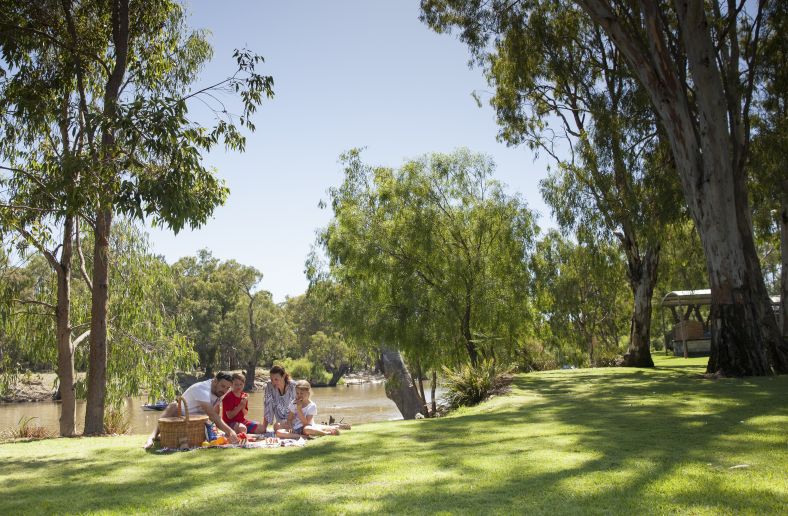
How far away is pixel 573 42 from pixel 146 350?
13.6m

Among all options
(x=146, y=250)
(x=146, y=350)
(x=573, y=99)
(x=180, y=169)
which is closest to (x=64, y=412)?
(x=146, y=350)

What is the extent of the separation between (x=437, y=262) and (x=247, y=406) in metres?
10.1

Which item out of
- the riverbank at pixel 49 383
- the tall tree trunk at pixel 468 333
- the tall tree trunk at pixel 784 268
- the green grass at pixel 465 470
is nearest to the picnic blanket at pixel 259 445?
the green grass at pixel 465 470

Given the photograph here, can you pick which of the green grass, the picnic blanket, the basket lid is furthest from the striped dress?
the basket lid

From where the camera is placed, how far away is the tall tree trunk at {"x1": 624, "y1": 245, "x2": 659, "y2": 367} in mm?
17141

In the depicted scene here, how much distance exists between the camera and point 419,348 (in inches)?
658

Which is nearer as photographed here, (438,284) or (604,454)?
(604,454)

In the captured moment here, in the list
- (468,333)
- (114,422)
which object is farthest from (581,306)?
(114,422)

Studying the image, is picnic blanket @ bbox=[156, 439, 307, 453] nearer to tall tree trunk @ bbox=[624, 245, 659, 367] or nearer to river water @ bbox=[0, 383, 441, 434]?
tall tree trunk @ bbox=[624, 245, 659, 367]

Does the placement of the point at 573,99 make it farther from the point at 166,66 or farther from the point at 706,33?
the point at 166,66

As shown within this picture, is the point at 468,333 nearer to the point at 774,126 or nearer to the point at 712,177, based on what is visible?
the point at 712,177

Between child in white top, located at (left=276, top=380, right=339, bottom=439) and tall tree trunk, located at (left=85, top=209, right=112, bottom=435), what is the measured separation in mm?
4332

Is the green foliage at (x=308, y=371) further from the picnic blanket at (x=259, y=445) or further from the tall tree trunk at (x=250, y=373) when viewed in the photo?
the picnic blanket at (x=259, y=445)

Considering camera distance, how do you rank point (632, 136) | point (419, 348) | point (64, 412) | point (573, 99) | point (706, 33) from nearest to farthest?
point (64, 412) → point (706, 33) → point (632, 136) → point (419, 348) → point (573, 99)
